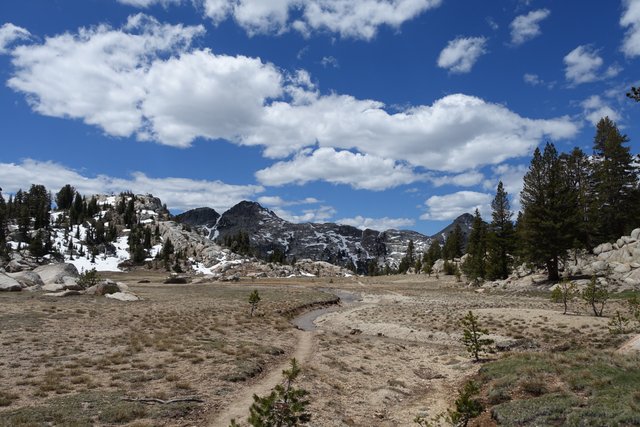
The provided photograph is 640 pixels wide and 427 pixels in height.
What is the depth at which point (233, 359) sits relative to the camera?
22.3 m

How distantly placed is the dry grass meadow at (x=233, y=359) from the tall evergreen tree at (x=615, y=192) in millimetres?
36161

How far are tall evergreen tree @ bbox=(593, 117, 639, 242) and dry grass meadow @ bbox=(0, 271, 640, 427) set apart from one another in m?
36.2

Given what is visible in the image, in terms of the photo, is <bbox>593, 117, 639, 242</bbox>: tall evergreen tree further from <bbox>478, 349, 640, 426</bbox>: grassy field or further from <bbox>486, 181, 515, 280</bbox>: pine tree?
<bbox>478, 349, 640, 426</bbox>: grassy field

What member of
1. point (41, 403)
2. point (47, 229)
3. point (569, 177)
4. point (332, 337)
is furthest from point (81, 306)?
point (47, 229)

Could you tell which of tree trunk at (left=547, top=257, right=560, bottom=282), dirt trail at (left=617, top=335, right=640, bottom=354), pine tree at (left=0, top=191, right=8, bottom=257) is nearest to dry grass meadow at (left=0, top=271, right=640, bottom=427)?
dirt trail at (left=617, top=335, right=640, bottom=354)

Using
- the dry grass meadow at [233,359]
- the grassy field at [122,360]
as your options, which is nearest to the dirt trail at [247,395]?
the dry grass meadow at [233,359]

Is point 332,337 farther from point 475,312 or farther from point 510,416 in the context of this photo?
point 510,416

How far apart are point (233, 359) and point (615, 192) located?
231 feet

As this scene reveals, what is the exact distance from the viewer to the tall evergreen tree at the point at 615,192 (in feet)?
218

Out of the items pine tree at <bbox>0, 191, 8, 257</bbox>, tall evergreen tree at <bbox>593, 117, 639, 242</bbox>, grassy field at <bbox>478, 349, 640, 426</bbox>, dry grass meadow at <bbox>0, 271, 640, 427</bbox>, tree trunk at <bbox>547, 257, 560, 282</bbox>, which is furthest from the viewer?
pine tree at <bbox>0, 191, 8, 257</bbox>

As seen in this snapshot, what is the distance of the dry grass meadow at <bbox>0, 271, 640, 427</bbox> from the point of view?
1523cm

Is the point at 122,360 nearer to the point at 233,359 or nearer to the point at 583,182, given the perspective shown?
the point at 233,359

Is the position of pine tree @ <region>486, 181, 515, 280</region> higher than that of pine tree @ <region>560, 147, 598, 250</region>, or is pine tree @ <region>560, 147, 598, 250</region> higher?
pine tree @ <region>560, 147, 598, 250</region>

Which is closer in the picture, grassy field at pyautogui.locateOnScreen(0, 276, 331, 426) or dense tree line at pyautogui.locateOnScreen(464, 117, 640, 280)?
grassy field at pyautogui.locateOnScreen(0, 276, 331, 426)
